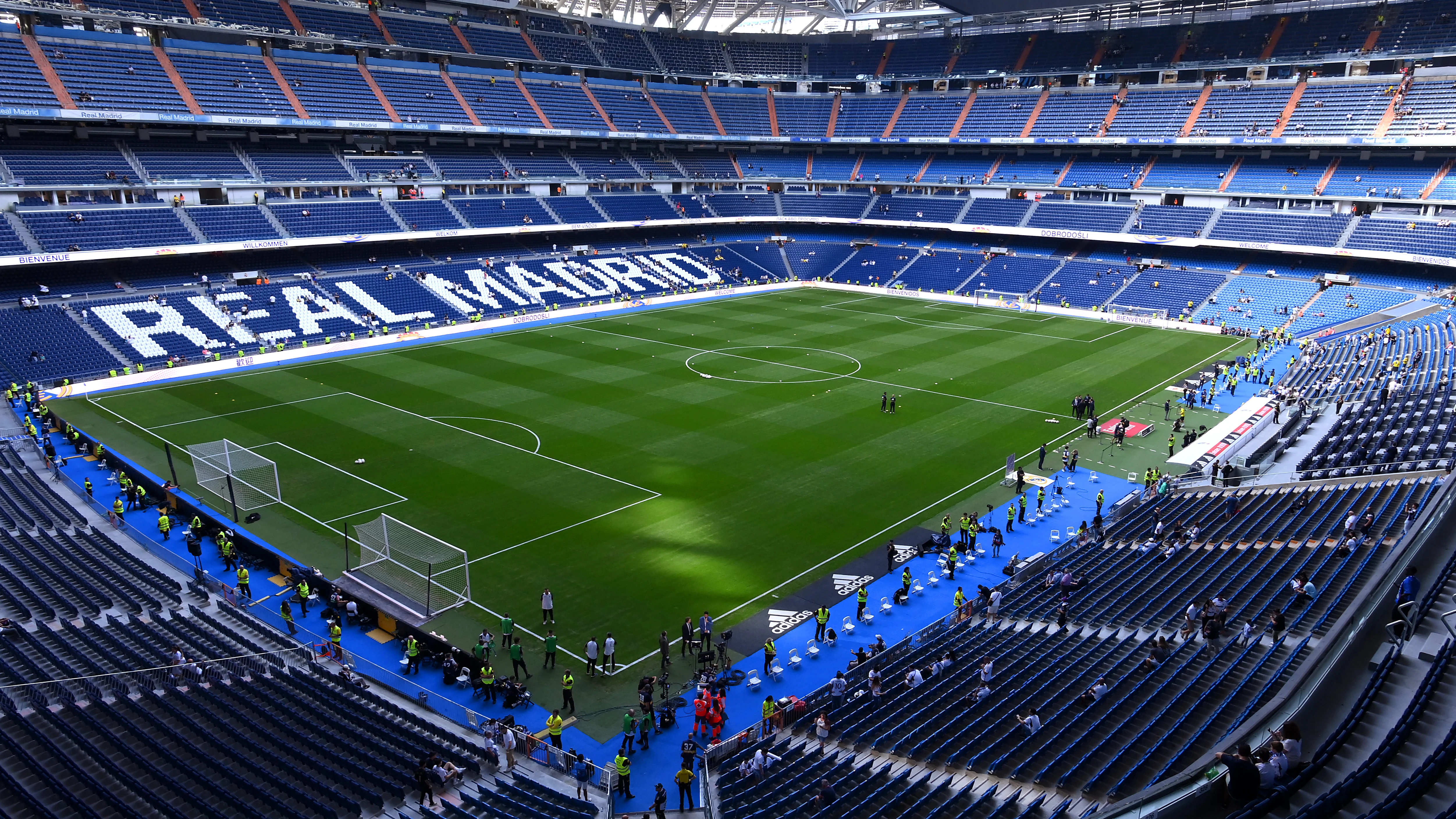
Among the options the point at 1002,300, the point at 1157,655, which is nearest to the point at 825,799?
the point at 1157,655

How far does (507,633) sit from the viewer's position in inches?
782

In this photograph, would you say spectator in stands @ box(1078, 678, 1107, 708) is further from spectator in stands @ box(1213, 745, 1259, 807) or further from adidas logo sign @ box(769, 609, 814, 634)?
adidas logo sign @ box(769, 609, 814, 634)

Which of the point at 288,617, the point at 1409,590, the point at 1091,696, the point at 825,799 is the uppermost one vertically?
the point at 1409,590

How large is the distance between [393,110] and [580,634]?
57323 millimetres

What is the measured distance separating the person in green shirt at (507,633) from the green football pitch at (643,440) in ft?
2.44

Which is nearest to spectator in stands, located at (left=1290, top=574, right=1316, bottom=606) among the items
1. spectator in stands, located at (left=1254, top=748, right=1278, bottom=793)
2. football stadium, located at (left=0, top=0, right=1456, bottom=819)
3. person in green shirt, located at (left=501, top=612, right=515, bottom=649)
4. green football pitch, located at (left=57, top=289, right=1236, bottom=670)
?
football stadium, located at (left=0, top=0, right=1456, bottom=819)

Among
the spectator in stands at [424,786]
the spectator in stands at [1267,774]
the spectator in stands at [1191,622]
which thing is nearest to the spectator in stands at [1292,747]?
the spectator in stands at [1267,774]

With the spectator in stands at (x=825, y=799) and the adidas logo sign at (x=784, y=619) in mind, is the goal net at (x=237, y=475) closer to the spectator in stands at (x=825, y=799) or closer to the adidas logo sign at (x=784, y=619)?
the adidas logo sign at (x=784, y=619)

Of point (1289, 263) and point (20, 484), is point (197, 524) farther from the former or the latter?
point (1289, 263)

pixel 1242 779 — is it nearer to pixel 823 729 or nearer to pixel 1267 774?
pixel 1267 774

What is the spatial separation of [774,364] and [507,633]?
95.8 ft

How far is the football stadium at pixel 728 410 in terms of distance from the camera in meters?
14.2

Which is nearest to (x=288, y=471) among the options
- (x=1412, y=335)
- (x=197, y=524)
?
(x=197, y=524)

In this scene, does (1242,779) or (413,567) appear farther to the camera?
(413,567)
